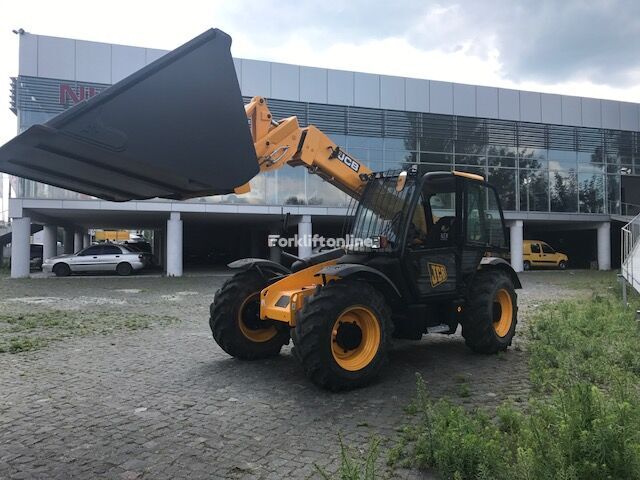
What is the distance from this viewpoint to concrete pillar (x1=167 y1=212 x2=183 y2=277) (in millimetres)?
23500

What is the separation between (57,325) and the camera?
10141 millimetres

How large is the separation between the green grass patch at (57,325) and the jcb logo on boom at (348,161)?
5410 mm

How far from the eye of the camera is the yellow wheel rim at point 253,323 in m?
7.00

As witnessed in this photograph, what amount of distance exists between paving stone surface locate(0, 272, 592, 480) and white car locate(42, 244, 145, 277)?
1625cm

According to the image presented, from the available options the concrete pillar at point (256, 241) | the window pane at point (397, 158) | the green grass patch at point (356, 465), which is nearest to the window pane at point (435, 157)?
the window pane at point (397, 158)

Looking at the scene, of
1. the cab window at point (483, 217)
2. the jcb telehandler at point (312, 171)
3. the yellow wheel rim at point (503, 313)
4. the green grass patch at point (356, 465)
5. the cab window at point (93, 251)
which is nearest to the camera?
the green grass patch at point (356, 465)

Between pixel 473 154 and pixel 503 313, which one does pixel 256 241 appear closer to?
pixel 473 154

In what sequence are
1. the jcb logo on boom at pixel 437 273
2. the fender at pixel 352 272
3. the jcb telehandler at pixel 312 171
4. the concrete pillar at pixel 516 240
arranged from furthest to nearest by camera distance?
the concrete pillar at pixel 516 240
the jcb logo on boom at pixel 437 273
the fender at pixel 352 272
the jcb telehandler at pixel 312 171

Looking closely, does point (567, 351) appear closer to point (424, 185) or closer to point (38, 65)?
point (424, 185)

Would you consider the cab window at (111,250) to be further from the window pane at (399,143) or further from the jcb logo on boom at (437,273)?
the jcb logo on boom at (437,273)

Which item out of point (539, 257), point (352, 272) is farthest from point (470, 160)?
point (352, 272)

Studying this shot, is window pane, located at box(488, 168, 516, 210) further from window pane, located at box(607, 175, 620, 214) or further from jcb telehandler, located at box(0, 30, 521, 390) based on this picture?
jcb telehandler, located at box(0, 30, 521, 390)

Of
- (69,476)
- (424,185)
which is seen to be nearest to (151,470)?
(69,476)

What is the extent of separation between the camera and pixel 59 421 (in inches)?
189
